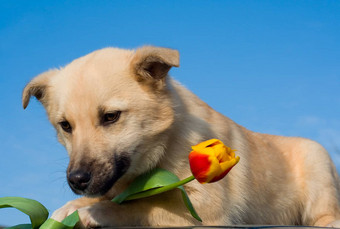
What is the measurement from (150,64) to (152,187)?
1175 millimetres

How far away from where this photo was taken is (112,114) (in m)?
4.06

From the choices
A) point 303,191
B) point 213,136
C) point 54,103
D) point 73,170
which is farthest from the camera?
point 303,191

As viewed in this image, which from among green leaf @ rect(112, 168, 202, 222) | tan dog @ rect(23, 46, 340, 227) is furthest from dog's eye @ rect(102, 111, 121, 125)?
green leaf @ rect(112, 168, 202, 222)

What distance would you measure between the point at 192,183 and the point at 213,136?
0.70 metres

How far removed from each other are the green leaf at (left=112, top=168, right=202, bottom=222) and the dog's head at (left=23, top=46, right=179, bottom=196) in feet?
0.48

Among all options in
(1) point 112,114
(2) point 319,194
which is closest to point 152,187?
(1) point 112,114

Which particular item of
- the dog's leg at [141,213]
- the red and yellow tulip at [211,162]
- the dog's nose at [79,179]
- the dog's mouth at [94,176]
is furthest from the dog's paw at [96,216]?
the red and yellow tulip at [211,162]

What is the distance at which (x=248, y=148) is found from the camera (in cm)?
549

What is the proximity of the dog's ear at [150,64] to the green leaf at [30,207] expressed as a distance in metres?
1.51

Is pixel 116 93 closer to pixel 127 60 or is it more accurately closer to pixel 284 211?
pixel 127 60

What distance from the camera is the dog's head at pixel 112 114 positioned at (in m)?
3.91

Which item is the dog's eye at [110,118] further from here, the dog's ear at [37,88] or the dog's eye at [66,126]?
the dog's ear at [37,88]

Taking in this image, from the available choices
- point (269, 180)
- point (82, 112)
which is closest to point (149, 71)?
point (82, 112)

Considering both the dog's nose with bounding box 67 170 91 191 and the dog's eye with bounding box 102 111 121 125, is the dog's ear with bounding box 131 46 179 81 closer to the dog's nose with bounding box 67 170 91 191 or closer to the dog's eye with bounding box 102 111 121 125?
the dog's eye with bounding box 102 111 121 125
